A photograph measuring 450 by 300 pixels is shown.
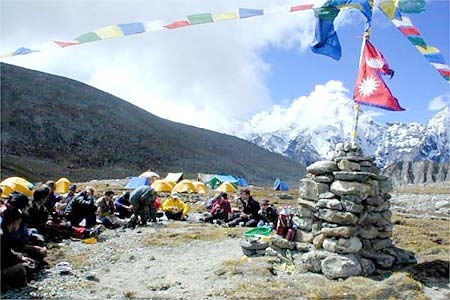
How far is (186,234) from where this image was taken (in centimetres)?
1416

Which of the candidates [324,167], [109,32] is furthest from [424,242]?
[109,32]

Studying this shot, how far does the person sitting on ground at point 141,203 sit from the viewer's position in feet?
50.7

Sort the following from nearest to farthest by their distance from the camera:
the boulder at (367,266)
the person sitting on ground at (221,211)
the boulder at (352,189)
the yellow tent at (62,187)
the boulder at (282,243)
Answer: the boulder at (367,266), the boulder at (352,189), the boulder at (282,243), the person sitting on ground at (221,211), the yellow tent at (62,187)

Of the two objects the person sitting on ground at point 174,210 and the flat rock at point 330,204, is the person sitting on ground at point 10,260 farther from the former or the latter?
the person sitting on ground at point 174,210

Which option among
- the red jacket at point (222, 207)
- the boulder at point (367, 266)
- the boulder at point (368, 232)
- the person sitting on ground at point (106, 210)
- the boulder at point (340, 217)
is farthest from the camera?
the red jacket at point (222, 207)

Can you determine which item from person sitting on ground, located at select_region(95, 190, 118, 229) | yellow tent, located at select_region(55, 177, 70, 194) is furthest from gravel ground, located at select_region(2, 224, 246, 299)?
yellow tent, located at select_region(55, 177, 70, 194)

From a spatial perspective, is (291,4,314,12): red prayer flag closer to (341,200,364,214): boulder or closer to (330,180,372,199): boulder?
(330,180,372,199): boulder

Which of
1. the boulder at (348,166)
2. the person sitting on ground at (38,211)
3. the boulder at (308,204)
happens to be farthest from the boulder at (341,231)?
the person sitting on ground at (38,211)

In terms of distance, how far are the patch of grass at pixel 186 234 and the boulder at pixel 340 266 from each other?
5071mm

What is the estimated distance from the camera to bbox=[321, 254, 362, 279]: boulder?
915 cm

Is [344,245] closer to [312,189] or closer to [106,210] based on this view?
[312,189]

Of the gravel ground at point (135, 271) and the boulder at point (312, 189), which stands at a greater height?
the boulder at point (312, 189)

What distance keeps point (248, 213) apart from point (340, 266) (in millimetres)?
7400

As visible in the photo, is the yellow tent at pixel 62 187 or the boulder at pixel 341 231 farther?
the yellow tent at pixel 62 187
